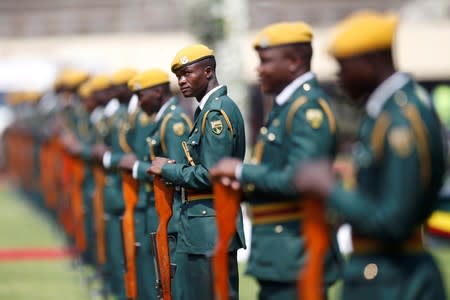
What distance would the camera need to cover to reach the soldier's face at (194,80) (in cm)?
733

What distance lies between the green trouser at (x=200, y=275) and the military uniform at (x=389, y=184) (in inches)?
95.8

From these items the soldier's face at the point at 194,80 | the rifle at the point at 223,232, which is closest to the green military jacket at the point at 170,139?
the soldier's face at the point at 194,80

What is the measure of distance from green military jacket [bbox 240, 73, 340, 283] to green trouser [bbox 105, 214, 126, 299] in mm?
4882

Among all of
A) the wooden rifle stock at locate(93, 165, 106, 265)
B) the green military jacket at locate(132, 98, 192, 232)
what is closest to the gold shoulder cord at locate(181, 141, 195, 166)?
the green military jacket at locate(132, 98, 192, 232)

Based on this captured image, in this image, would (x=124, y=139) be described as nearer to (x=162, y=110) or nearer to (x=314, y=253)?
(x=162, y=110)

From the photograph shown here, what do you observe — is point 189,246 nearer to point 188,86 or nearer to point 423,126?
point 188,86

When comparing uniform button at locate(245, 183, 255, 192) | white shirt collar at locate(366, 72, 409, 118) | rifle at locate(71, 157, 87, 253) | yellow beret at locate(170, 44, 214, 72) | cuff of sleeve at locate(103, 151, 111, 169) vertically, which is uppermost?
white shirt collar at locate(366, 72, 409, 118)

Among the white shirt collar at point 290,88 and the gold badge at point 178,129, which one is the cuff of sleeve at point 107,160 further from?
the white shirt collar at point 290,88

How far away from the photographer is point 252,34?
32438mm

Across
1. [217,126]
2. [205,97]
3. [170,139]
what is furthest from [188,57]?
[170,139]

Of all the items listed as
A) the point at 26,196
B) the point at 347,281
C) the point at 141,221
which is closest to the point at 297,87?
the point at 347,281

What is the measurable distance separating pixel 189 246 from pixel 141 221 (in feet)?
6.25

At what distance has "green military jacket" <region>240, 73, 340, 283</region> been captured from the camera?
5336 mm

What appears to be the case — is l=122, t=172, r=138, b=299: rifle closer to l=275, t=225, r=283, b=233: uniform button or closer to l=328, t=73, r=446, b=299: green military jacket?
l=275, t=225, r=283, b=233: uniform button
